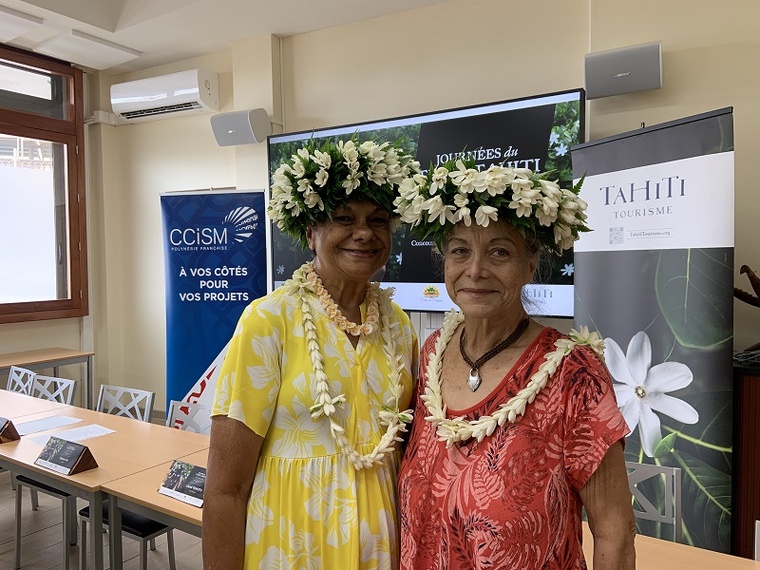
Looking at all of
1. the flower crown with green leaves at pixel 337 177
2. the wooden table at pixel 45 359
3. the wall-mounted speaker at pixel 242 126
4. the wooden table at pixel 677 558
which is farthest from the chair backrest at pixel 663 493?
the wooden table at pixel 45 359

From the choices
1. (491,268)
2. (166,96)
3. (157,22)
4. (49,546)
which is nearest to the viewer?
(491,268)

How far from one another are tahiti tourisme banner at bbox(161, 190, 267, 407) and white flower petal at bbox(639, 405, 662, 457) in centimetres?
234

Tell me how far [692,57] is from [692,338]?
1.77m

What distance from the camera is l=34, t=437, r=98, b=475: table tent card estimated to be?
2.41m

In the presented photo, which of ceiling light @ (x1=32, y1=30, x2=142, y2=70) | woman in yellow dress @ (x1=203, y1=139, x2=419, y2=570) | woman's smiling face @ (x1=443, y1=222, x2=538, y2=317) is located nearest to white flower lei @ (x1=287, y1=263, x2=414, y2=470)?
woman in yellow dress @ (x1=203, y1=139, x2=419, y2=570)

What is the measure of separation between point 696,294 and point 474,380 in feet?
6.13

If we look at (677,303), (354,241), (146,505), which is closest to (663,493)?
(677,303)

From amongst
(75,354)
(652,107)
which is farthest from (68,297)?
(652,107)

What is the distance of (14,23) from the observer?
450 centimetres

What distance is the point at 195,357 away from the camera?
12.8 ft

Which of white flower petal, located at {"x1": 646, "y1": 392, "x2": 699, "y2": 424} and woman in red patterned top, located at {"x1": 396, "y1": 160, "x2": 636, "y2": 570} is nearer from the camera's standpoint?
woman in red patterned top, located at {"x1": 396, "y1": 160, "x2": 636, "y2": 570}

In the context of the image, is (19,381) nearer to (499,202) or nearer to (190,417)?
(190,417)

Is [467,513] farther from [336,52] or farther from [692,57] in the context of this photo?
[336,52]

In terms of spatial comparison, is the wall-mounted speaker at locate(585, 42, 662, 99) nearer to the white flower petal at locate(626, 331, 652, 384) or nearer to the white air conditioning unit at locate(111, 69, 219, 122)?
the white flower petal at locate(626, 331, 652, 384)
